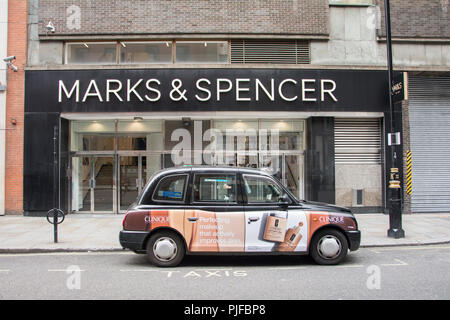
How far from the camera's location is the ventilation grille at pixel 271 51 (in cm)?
1345

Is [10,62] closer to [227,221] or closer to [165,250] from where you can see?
[165,250]

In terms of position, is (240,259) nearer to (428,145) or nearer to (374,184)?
(374,184)

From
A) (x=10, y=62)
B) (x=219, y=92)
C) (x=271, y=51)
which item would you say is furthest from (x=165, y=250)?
(x=10, y=62)

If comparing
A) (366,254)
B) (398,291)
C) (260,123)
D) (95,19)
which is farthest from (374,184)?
(95,19)

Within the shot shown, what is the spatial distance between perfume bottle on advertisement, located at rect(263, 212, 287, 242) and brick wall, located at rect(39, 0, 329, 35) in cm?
892

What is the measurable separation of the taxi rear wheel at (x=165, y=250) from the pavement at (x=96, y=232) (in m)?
1.98

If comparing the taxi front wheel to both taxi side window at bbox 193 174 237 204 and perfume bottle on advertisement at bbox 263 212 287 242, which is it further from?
taxi side window at bbox 193 174 237 204

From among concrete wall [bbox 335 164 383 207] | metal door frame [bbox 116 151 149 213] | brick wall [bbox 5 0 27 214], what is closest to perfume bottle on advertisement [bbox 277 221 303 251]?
concrete wall [bbox 335 164 383 207]

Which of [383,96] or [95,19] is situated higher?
[95,19]

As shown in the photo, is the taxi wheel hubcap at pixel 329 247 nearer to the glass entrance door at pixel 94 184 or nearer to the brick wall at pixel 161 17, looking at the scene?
the brick wall at pixel 161 17

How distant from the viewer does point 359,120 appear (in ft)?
44.7

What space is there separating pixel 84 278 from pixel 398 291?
16.4 ft

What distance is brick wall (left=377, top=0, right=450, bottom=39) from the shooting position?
13453mm

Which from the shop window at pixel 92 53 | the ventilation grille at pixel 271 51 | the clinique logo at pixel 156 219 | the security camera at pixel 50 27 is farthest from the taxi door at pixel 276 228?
the security camera at pixel 50 27
